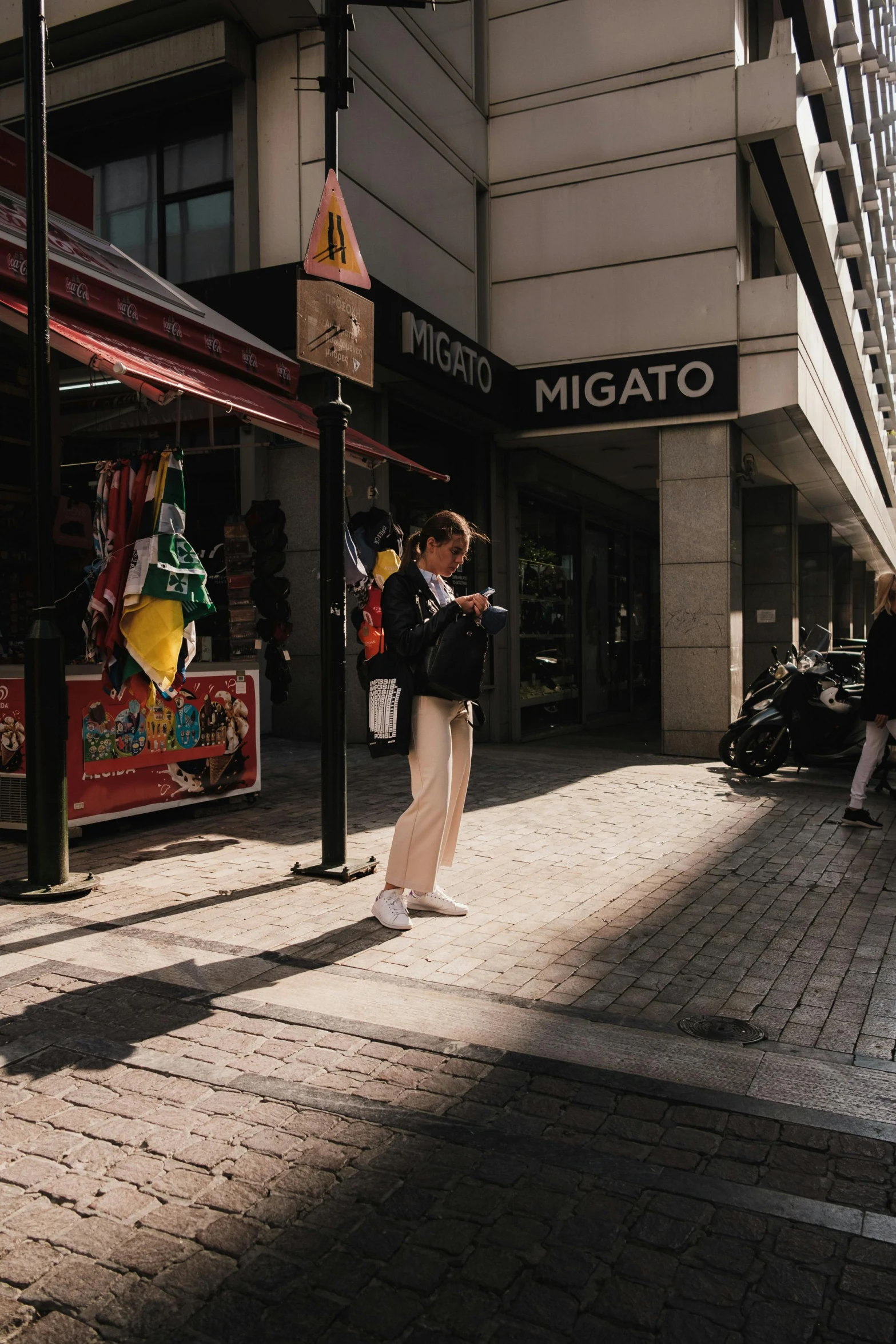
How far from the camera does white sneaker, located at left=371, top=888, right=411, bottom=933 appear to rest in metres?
5.06

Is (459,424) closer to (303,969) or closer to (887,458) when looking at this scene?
(303,969)

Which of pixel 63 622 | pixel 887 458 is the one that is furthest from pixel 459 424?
pixel 887 458

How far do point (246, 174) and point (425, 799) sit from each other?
8467 millimetres

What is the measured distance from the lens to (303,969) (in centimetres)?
446

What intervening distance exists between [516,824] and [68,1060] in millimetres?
4881

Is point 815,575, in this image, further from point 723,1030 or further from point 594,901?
point 723,1030

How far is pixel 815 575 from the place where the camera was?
2550 centimetres

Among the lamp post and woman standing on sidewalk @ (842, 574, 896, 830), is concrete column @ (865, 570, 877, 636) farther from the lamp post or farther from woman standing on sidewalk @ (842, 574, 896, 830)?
the lamp post

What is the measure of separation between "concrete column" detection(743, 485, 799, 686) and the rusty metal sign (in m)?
12.7

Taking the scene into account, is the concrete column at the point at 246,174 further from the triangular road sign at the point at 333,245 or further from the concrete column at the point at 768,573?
the concrete column at the point at 768,573

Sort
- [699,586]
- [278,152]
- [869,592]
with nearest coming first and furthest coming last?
[278,152], [699,586], [869,592]

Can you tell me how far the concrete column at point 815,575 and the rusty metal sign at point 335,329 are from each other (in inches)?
812

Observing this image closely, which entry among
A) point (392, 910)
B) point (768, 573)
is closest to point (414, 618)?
point (392, 910)

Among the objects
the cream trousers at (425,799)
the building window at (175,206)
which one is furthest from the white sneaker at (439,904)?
the building window at (175,206)
